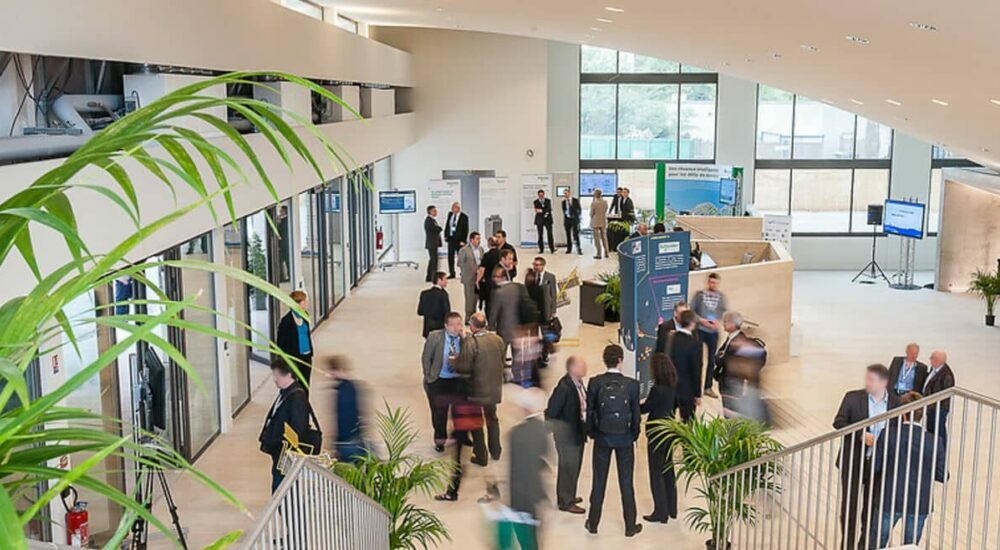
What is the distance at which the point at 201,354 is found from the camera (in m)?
11.1

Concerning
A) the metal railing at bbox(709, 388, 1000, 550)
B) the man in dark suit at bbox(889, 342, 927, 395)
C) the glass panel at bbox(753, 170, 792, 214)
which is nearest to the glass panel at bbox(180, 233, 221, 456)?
the metal railing at bbox(709, 388, 1000, 550)

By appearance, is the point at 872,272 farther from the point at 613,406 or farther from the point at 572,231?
the point at 613,406

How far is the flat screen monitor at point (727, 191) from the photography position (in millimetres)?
23984

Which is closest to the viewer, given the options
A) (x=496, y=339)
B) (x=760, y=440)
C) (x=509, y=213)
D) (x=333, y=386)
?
(x=760, y=440)

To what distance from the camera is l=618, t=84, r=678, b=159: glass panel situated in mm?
27375

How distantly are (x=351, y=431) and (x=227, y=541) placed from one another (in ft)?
24.3

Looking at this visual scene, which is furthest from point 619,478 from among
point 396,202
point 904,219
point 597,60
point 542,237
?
point 597,60

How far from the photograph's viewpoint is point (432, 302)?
1318 centimetres

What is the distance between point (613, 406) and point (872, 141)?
765 inches

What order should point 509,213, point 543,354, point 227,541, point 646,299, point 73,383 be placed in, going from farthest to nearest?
point 509,213 → point 543,354 → point 646,299 → point 227,541 → point 73,383

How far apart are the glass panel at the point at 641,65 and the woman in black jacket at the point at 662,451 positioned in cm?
1897

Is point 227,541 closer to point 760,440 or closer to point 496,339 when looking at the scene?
point 760,440

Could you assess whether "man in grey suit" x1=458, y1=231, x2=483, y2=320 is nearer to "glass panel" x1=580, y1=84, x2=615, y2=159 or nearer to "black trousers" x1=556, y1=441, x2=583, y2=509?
"black trousers" x1=556, y1=441, x2=583, y2=509

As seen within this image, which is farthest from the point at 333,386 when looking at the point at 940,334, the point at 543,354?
the point at 940,334
